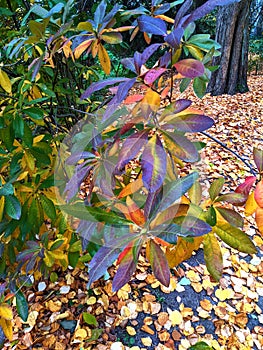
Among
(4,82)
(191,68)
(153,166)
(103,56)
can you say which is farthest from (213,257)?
(4,82)

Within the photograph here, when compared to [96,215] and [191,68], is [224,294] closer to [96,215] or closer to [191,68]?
[96,215]

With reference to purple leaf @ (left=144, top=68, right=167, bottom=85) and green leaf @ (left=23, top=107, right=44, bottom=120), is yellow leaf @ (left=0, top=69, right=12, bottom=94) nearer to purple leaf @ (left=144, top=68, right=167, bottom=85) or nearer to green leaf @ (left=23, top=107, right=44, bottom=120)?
green leaf @ (left=23, top=107, right=44, bottom=120)

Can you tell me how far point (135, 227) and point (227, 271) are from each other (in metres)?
1.23

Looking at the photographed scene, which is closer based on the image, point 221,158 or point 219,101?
point 221,158

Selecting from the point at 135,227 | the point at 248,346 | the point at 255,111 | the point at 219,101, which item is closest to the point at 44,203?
the point at 135,227

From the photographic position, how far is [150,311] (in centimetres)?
139

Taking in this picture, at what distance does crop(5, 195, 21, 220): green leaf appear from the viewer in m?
0.88

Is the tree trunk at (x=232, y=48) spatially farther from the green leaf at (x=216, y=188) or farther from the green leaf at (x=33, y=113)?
the green leaf at (x=216, y=188)

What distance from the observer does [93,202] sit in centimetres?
83

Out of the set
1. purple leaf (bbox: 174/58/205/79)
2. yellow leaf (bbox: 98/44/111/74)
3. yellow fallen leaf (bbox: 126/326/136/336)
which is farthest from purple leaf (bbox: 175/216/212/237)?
yellow fallen leaf (bbox: 126/326/136/336)

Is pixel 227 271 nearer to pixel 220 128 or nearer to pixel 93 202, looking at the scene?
pixel 93 202

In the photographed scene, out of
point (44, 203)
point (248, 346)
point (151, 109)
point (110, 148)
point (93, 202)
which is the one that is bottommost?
point (248, 346)

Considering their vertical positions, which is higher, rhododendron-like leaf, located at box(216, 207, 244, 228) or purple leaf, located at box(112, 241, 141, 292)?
rhododendron-like leaf, located at box(216, 207, 244, 228)

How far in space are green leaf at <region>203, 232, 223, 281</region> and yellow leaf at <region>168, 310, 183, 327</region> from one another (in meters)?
0.84
